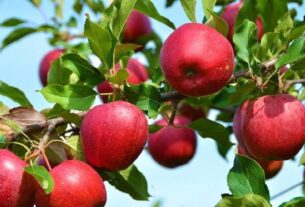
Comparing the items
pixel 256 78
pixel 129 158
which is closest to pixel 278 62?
pixel 256 78

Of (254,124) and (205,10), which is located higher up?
(205,10)

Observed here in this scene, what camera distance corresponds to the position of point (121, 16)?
1.96 m

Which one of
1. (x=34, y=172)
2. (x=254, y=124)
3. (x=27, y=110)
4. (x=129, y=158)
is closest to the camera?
(x=34, y=172)

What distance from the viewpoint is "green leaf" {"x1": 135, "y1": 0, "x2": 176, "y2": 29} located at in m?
2.04

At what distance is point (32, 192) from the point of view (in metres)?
1.80

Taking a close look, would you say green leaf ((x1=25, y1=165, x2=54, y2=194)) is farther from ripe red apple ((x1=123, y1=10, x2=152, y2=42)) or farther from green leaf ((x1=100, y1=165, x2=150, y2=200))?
ripe red apple ((x1=123, y1=10, x2=152, y2=42))

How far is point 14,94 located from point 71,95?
334mm

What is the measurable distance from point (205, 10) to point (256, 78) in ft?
0.86

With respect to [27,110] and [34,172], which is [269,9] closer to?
[27,110]

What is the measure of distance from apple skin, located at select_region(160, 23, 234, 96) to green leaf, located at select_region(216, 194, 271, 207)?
32 centimetres

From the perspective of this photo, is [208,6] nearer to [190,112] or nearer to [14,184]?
[14,184]

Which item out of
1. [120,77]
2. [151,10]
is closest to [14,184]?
[120,77]

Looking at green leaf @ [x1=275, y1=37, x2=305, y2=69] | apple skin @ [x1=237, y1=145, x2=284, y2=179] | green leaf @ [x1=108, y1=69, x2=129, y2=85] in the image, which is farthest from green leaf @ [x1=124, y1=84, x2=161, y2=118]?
apple skin @ [x1=237, y1=145, x2=284, y2=179]

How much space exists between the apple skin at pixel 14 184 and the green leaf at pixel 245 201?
50cm
